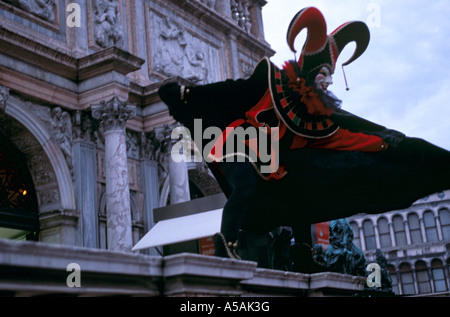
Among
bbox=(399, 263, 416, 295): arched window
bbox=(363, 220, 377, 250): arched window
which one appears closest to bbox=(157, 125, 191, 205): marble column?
bbox=(399, 263, 416, 295): arched window

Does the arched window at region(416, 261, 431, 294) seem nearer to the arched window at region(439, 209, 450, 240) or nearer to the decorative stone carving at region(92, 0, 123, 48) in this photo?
the arched window at region(439, 209, 450, 240)

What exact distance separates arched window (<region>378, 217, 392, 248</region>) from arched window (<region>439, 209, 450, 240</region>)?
3.96 metres

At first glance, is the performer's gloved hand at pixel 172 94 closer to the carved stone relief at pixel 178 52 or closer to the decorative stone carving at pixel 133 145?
the decorative stone carving at pixel 133 145

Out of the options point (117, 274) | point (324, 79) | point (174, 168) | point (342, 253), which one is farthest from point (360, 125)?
point (174, 168)

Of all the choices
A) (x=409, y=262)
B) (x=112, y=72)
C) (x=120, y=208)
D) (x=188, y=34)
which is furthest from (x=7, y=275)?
(x=409, y=262)

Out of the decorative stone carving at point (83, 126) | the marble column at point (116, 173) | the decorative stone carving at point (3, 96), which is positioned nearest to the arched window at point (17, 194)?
the decorative stone carving at point (3, 96)

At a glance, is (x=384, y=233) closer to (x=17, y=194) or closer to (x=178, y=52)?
(x=178, y=52)

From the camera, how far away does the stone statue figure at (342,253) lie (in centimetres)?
1153

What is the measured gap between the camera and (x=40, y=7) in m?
12.3

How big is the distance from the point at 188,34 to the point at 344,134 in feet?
42.2

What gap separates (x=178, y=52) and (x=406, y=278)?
31.6 metres
